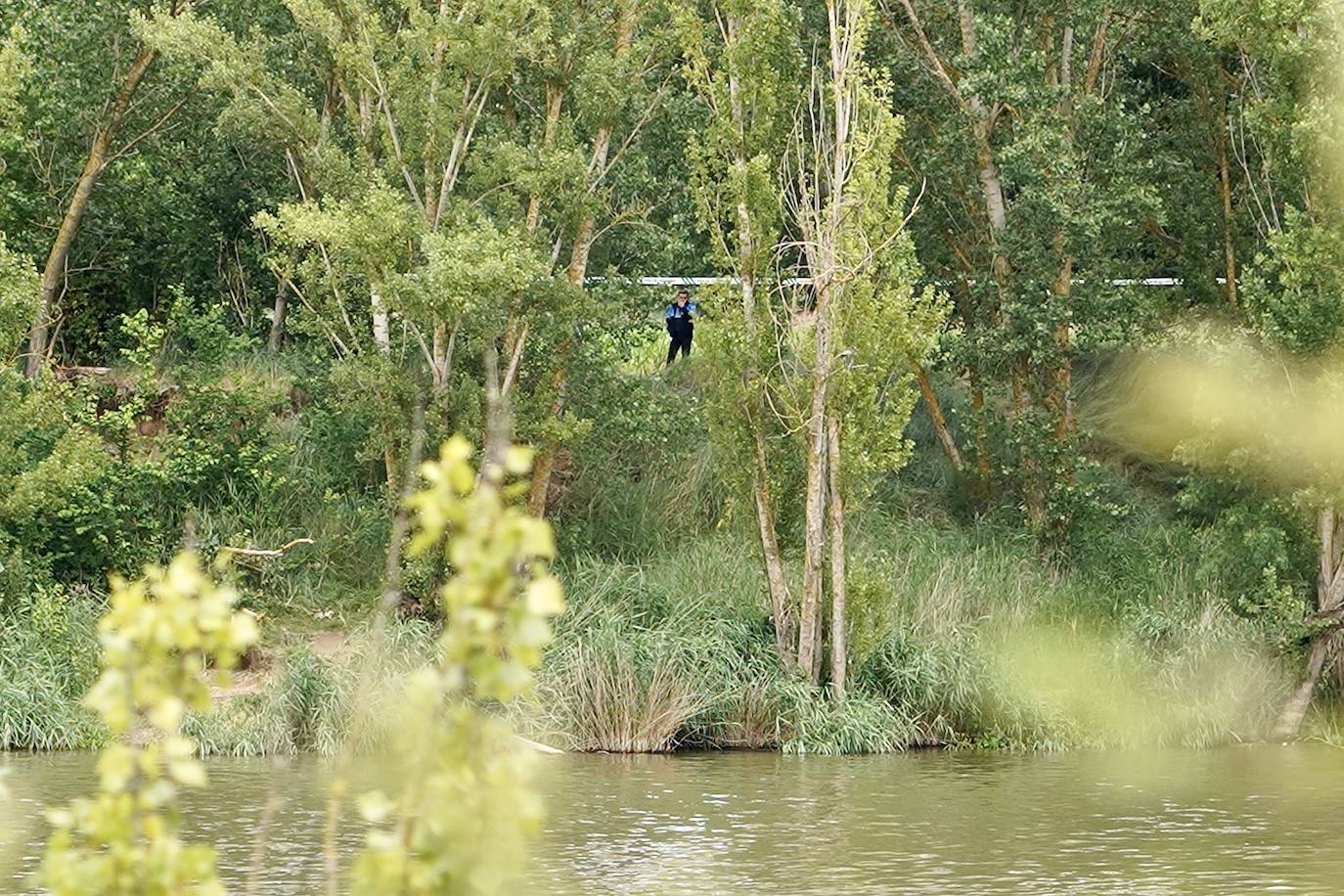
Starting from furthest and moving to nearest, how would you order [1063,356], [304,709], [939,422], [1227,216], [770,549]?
[939,422], [1227,216], [1063,356], [770,549], [304,709]

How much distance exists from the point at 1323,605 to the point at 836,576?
185 inches

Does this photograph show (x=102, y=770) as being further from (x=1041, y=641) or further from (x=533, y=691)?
(x=1041, y=641)

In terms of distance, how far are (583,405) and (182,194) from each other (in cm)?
703

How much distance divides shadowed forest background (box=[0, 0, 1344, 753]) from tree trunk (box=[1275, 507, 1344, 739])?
5cm

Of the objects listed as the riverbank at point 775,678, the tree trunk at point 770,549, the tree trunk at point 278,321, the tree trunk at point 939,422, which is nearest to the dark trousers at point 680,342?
the tree trunk at point 939,422

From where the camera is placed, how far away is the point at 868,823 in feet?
48.2

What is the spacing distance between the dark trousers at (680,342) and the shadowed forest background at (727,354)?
1.48 m

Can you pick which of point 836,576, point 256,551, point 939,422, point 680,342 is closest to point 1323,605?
point 836,576

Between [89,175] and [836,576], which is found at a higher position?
[89,175]

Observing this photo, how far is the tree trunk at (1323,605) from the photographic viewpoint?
20.0 m

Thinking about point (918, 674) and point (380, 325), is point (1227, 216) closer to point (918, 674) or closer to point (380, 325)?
point (918, 674)

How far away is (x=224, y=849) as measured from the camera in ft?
44.1

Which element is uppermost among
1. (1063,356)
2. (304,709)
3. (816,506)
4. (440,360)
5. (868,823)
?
(1063,356)

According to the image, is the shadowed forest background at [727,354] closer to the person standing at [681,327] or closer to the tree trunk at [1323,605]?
the tree trunk at [1323,605]
